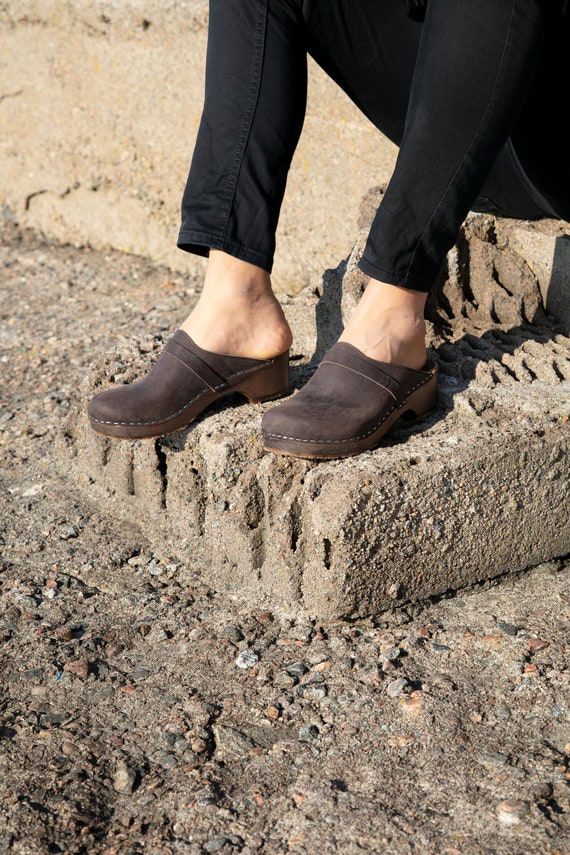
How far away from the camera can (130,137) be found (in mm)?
3473

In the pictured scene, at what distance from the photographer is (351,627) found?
1.68 metres

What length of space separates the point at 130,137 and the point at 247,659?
7.95 feet

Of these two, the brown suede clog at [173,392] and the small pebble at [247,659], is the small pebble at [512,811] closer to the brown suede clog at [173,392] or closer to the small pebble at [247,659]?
the small pebble at [247,659]

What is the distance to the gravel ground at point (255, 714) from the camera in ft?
4.18

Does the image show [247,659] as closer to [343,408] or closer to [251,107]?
[343,408]

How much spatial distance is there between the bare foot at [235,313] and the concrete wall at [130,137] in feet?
4.07

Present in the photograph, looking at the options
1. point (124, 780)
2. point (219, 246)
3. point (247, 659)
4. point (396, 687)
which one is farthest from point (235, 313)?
point (124, 780)

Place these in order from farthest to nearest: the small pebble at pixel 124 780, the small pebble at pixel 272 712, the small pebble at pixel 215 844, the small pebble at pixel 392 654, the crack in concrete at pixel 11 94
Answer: the crack in concrete at pixel 11 94 → the small pebble at pixel 392 654 → the small pebble at pixel 272 712 → the small pebble at pixel 124 780 → the small pebble at pixel 215 844

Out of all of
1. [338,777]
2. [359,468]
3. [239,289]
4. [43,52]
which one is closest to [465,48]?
[239,289]

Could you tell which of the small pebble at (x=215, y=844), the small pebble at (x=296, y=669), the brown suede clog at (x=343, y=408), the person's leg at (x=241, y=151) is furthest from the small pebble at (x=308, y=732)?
the person's leg at (x=241, y=151)

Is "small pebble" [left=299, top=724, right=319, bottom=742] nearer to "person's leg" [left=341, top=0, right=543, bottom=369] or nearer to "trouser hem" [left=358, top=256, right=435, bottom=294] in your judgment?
"person's leg" [left=341, top=0, right=543, bottom=369]

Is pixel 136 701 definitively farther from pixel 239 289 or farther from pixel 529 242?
pixel 529 242

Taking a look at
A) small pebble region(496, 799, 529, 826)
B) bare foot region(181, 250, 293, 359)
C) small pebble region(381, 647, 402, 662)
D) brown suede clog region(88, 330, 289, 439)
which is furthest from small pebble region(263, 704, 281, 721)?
bare foot region(181, 250, 293, 359)

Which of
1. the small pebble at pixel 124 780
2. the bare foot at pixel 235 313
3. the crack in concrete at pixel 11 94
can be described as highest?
the crack in concrete at pixel 11 94
